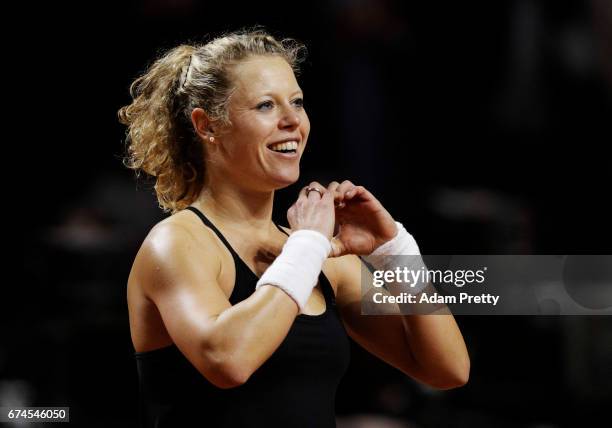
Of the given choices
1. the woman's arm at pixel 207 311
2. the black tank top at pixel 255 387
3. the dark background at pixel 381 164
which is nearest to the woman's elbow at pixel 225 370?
the woman's arm at pixel 207 311

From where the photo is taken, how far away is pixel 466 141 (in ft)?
7.64

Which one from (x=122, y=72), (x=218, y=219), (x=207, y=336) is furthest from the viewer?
(x=122, y=72)

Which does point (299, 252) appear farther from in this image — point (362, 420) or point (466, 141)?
point (466, 141)

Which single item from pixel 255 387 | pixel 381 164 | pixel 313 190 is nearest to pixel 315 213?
pixel 313 190

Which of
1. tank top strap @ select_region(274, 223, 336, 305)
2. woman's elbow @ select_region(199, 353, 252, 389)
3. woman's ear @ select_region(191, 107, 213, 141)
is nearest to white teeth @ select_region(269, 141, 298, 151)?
woman's ear @ select_region(191, 107, 213, 141)

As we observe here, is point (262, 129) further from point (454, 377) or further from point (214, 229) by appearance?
point (454, 377)

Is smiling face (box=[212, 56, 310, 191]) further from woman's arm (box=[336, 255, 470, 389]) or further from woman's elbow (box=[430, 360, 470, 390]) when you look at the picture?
woman's elbow (box=[430, 360, 470, 390])

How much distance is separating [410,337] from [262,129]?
1.30 feet

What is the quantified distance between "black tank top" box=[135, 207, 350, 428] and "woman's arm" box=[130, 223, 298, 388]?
0.08 metres

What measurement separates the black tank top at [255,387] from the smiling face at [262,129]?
0.11 meters

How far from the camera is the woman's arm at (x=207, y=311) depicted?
105cm

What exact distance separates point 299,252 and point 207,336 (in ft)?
0.57

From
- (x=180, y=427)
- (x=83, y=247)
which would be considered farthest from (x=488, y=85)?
(x=180, y=427)

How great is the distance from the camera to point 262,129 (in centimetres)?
127
